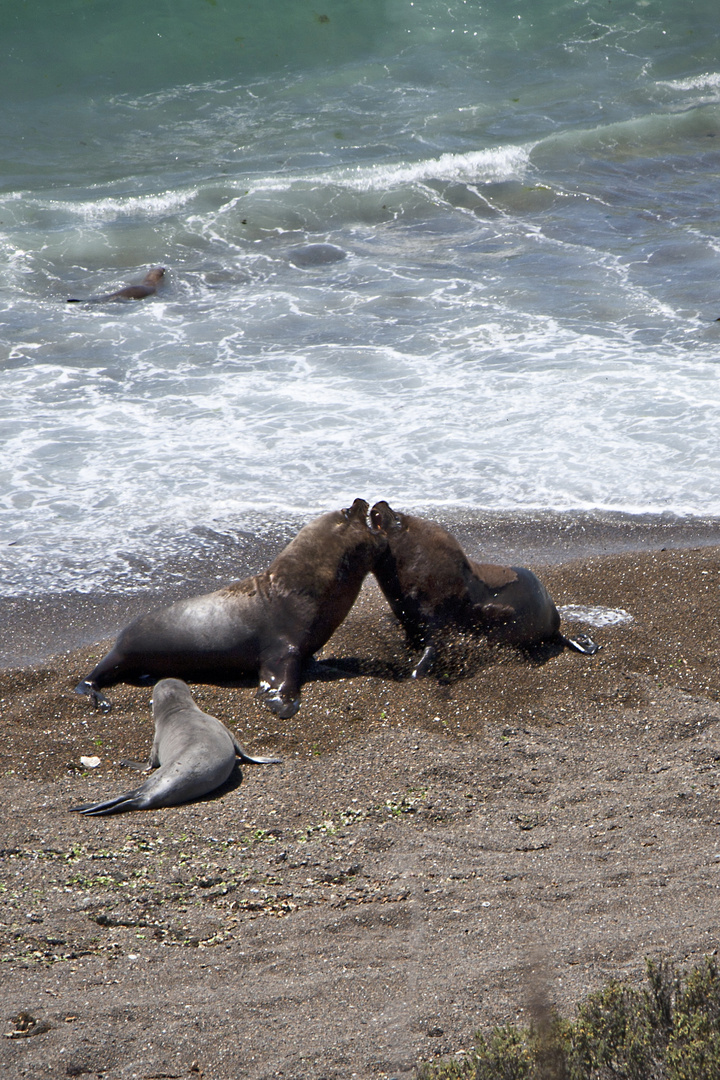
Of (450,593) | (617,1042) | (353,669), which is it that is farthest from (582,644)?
(617,1042)

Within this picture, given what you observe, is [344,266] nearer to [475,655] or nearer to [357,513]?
[357,513]

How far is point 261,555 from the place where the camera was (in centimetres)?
748

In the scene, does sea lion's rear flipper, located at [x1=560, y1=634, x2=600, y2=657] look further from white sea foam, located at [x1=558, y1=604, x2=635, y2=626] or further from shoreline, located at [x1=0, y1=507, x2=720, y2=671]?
shoreline, located at [x1=0, y1=507, x2=720, y2=671]

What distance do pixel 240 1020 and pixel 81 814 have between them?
1.72m

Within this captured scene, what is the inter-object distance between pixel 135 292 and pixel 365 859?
1011 centimetres

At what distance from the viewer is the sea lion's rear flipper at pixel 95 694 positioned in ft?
18.5

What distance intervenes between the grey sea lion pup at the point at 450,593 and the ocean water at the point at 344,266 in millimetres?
1769

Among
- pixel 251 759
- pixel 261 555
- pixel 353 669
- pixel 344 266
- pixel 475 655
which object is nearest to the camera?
pixel 251 759

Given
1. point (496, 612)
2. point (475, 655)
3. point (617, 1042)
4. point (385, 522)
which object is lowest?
point (475, 655)

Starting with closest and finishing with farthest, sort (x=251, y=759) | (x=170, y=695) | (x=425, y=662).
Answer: (x=251, y=759) → (x=170, y=695) → (x=425, y=662)

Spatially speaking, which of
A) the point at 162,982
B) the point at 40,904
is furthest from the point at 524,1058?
the point at 40,904

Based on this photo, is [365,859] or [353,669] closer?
[365,859]

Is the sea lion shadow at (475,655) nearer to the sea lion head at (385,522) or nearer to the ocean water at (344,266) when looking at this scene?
the sea lion head at (385,522)

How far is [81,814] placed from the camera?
4453 mm
